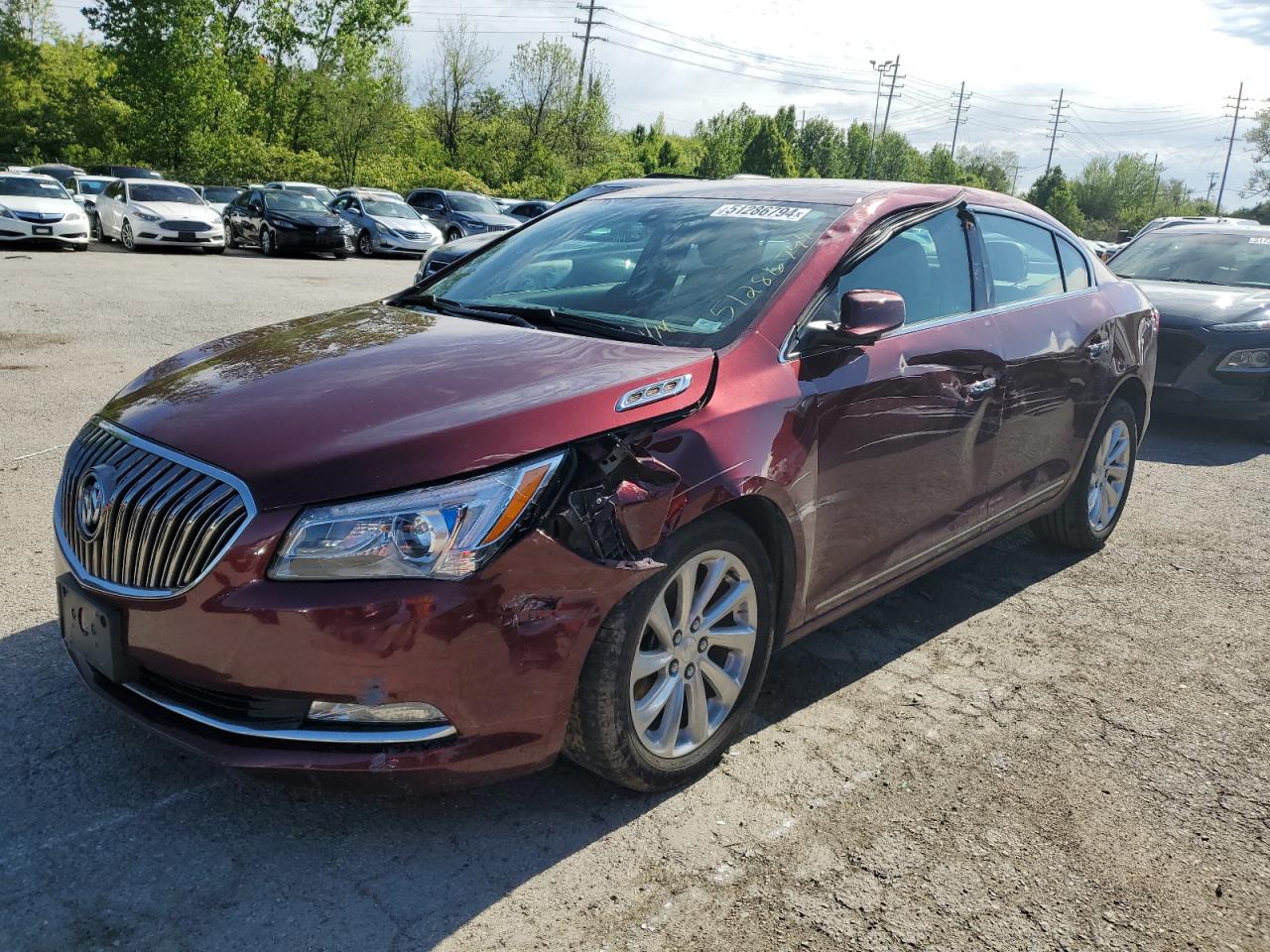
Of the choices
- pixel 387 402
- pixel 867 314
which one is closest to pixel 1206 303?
pixel 867 314

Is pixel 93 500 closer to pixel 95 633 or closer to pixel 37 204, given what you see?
pixel 95 633

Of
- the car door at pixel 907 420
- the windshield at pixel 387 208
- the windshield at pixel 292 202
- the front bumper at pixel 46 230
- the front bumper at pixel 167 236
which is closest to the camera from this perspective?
the car door at pixel 907 420

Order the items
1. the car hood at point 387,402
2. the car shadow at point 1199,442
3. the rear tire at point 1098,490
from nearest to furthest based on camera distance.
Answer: the car hood at point 387,402 → the rear tire at point 1098,490 → the car shadow at point 1199,442

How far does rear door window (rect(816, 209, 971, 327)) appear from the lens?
354cm

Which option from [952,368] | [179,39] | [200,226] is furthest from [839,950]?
[179,39]

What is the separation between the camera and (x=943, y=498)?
3.90 metres

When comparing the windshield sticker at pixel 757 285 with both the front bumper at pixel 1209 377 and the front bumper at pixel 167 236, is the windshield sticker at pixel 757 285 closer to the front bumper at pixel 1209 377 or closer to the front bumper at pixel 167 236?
the front bumper at pixel 1209 377

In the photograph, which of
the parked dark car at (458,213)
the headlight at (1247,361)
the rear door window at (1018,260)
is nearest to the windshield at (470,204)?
the parked dark car at (458,213)

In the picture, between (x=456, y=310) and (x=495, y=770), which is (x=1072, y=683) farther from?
(x=456, y=310)

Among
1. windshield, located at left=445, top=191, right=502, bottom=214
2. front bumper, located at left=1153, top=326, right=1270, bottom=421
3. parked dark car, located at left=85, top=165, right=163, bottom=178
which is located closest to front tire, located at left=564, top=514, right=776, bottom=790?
front bumper, located at left=1153, top=326, right=1270, bottom=421

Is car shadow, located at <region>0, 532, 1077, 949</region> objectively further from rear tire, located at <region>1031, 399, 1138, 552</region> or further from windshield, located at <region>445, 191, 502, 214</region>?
windshield, located at <region>445, 191, 502, 214</region>

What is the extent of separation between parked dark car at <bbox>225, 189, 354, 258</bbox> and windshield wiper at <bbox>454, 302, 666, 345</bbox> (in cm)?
2011

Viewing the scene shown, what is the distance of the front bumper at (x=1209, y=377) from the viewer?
8.09 m

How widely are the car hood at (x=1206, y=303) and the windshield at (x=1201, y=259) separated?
0.30 m
